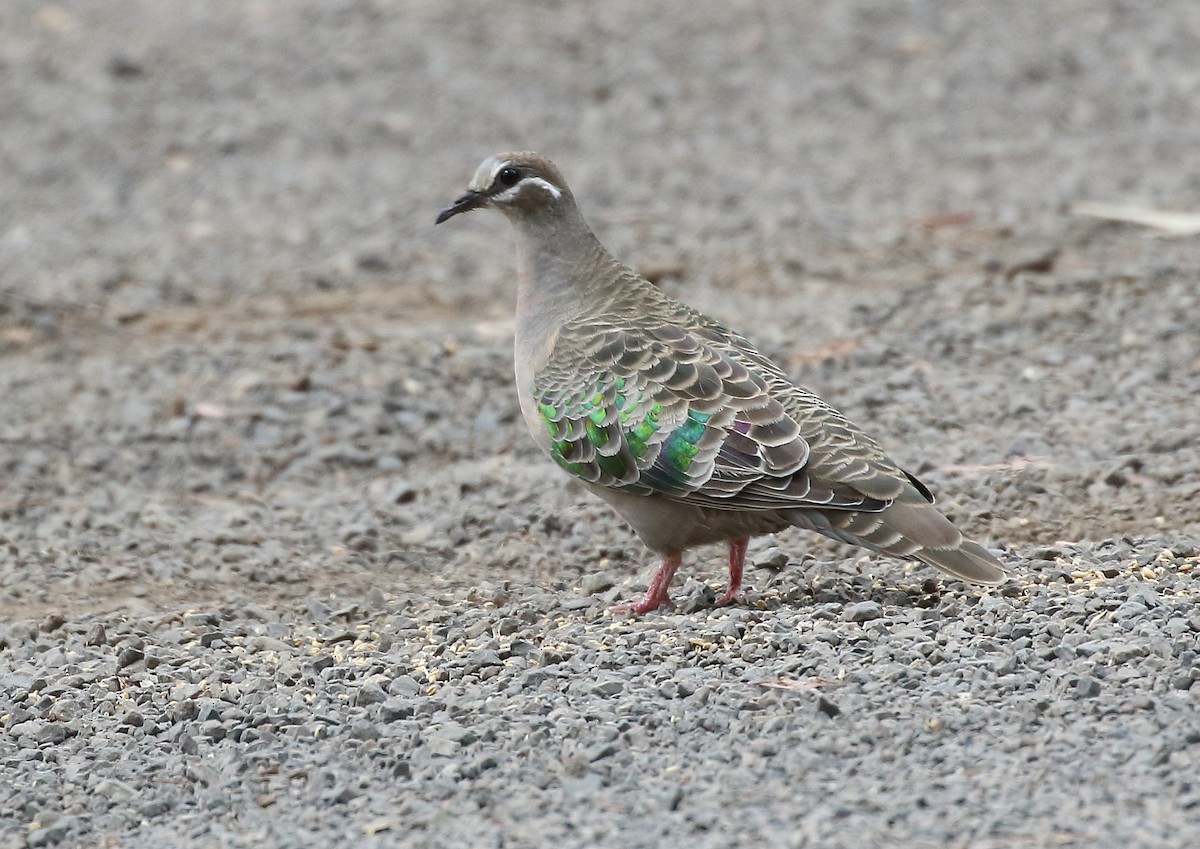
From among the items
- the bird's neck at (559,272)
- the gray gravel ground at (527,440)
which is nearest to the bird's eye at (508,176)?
the bird's neck at (559,272)

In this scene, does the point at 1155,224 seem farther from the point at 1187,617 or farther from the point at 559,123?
the point at 1187,617

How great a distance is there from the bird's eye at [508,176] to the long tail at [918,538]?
2.10m

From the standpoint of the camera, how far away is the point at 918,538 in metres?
6.36

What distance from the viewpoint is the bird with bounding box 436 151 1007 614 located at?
6457 millimetres

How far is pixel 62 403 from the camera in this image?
10414mm

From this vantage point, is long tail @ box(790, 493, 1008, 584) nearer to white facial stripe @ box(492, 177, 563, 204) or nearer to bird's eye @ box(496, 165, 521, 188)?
white facial stripe @ box(492, 177, 563, 204)

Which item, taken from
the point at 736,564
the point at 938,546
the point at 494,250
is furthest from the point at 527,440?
the point at 938,546

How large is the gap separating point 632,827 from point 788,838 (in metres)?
0.44

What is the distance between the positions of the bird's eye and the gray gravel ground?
163cm

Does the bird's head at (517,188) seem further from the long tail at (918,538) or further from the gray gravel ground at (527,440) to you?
the long tail at (918,538)

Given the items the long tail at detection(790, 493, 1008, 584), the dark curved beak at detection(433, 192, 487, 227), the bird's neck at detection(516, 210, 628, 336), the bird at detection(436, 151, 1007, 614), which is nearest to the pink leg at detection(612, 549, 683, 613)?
the bird at detection(436, 151, 1007, 614)

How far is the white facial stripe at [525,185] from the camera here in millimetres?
7629

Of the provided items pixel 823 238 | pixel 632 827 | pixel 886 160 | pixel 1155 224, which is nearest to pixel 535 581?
pixel 632 827

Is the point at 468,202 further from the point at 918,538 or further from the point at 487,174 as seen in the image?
the point at 918,538
